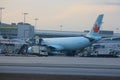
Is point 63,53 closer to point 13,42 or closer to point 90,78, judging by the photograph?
point 13,42

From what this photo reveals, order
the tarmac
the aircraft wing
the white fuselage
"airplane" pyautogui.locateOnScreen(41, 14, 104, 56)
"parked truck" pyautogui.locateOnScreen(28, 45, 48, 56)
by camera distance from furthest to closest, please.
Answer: the white fuselage, "airplane" pyautogui.locateOnScreen(41, 14, 104, 56), the aircraft wing, "parked truck" pyautogui.locateOnScreen(28, 45, 48, 56), the tarmac

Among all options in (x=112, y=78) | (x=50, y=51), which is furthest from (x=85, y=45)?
(x=112, y=78)

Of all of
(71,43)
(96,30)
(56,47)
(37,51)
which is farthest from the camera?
(96,30)

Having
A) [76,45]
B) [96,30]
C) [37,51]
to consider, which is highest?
[96,30]

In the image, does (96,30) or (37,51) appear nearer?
(37,51)

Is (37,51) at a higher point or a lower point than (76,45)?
lower

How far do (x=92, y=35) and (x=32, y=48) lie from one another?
20681 millimetres

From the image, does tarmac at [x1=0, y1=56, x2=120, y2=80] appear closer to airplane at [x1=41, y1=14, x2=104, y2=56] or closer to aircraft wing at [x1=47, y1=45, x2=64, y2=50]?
aircraft wing at [x1=47, y1=45, x2=64, y2=50]

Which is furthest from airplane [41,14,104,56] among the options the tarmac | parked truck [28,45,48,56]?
the tarmac

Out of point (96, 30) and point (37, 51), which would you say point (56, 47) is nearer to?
point (96, 30)

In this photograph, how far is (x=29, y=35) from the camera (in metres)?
105

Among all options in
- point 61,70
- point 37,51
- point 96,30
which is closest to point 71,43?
point 96,30

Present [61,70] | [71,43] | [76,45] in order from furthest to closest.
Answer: [76,45], [71,43], [61,70]

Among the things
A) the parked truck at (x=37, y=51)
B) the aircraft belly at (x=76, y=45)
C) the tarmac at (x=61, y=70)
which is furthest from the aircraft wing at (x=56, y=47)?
the tarmac at (x=61, y=70)
